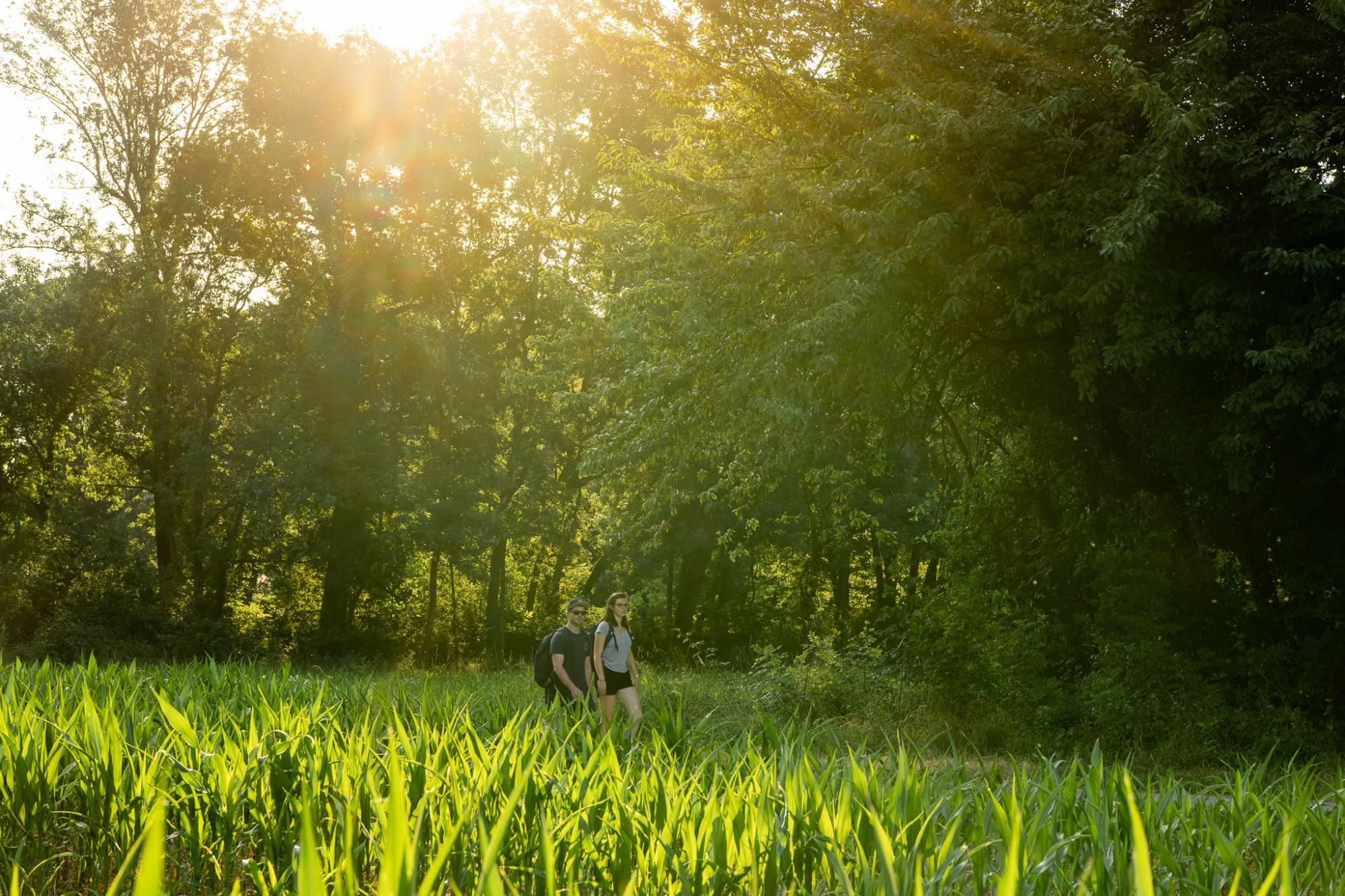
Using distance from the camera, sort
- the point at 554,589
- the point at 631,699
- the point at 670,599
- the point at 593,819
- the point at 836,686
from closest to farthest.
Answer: the point at 593,819, the point at 631,699, the point at 836,686, the point at 670,599, the point at 554,589

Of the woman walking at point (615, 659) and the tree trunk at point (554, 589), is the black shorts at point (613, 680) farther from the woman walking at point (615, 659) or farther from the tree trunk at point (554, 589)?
the tree trunk at point (554, 589)

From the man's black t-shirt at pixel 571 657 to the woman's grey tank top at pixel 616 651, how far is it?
28 cm

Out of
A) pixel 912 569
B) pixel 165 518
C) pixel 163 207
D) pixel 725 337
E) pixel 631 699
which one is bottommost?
pixel 631 699

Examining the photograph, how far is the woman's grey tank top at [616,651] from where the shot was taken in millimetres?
10281

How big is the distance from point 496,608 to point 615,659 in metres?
23.4

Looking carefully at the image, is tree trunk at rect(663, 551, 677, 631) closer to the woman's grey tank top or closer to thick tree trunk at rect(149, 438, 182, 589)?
thick tree trunk at rect(149, 438, 182, 589)

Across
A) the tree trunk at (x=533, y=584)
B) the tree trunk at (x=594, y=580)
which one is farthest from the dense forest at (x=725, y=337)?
the tree trunk at (x=533, y=584)

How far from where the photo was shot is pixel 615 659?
33.8 feet

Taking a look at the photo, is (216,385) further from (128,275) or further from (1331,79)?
(1331,79)

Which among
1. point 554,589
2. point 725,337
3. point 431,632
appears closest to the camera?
point 725,337

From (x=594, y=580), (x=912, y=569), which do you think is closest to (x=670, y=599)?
(x=594, y=580)

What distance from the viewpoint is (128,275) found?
2400cm

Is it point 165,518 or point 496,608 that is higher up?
point 165,518

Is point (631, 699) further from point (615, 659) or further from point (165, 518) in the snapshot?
point (165, 518)
